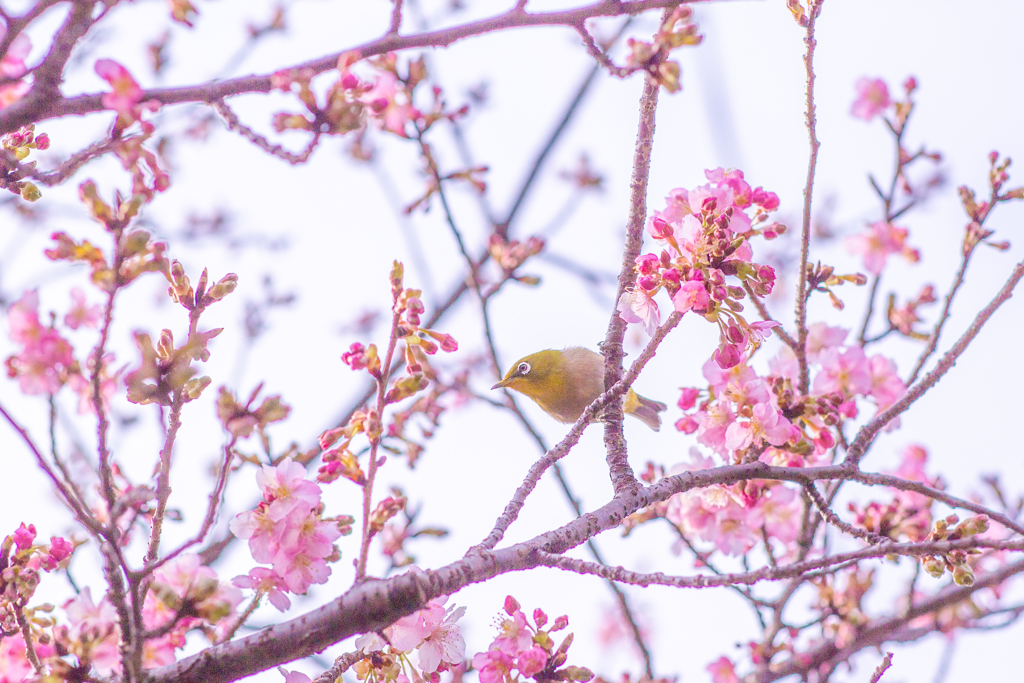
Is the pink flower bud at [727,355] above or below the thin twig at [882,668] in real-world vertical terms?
above

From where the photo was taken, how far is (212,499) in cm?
180

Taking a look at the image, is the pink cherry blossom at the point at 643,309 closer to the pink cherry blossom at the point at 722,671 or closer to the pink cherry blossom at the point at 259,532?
the pink cherry blossom at the point at 259,532

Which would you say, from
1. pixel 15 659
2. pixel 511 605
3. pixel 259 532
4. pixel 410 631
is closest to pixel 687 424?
pixel 511 605

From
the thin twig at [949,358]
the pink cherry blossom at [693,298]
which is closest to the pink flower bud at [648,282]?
the pink cherry blossom at [693,298]

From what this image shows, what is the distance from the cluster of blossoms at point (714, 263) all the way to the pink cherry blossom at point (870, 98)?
4.47 m

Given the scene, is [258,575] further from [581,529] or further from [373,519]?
[581,529]

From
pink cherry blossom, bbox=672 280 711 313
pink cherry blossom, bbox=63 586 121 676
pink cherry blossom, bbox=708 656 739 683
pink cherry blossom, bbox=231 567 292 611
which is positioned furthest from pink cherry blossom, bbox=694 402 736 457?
pink cherry blossom, bbox=63 586 121 676

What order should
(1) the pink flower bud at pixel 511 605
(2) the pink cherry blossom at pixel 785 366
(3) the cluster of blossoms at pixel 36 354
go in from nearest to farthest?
1. (3) the cluster of blossoms at pixel 36 354
2. (1) the pink flower bud at pixel 511 605
3. (2) the pink cherry blossom at pixel 785 366

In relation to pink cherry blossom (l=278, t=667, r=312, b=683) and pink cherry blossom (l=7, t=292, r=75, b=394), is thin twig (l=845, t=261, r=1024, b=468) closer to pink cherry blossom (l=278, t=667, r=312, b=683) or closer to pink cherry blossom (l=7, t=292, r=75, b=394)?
pink cherry blossom (l=278, t=667, r=312, b=683)

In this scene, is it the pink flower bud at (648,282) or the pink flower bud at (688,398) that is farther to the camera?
the pink flower bud at (688,398)

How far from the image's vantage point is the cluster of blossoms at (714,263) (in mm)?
2197

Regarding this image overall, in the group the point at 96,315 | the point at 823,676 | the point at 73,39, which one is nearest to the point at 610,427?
the point at 96,315

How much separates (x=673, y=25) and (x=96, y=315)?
212 centimetres

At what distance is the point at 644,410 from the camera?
605 cm
